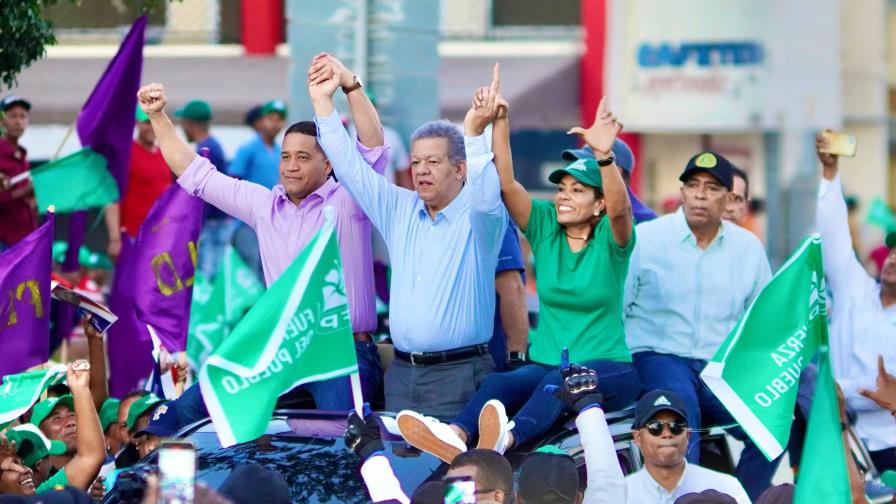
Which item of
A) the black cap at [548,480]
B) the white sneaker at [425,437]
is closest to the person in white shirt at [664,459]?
the black cap at [548,480]

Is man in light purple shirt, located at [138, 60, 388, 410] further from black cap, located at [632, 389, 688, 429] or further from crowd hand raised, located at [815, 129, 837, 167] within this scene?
crowd hand raised, located at [815, 129, 837, 167]

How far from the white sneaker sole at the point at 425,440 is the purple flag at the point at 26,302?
259 centimetres

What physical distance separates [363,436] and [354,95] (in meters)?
1.83

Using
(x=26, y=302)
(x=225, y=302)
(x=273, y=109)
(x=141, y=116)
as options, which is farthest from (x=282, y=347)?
(x=273, y=109)

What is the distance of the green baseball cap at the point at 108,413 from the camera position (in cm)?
890

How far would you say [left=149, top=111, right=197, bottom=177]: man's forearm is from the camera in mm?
8078

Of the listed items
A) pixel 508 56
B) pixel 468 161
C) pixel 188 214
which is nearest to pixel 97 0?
pixel 508 56

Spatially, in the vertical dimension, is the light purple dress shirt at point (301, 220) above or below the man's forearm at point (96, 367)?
above

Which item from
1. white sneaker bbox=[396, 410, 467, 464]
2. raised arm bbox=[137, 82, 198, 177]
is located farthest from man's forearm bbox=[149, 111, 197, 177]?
white sneaker bbox=[396, 410, 467, 464]

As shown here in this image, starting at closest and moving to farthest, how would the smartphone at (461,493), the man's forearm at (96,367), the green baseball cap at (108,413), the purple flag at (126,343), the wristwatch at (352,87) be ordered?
the smartphone at (461,493)
the wristwatch at (352,87)
the green baseball cap at (108,413)
the man's forearm at (96,367)
the purple flag at (126,343)

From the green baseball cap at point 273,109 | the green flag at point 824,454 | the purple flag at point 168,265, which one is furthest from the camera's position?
the green baseball cap at point 273,109

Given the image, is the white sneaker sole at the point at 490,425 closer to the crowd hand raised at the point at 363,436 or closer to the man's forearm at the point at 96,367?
→ the crowd hand raised at the point at 363,436

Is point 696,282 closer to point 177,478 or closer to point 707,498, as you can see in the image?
point 707,498

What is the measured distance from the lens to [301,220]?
26.2 feet
